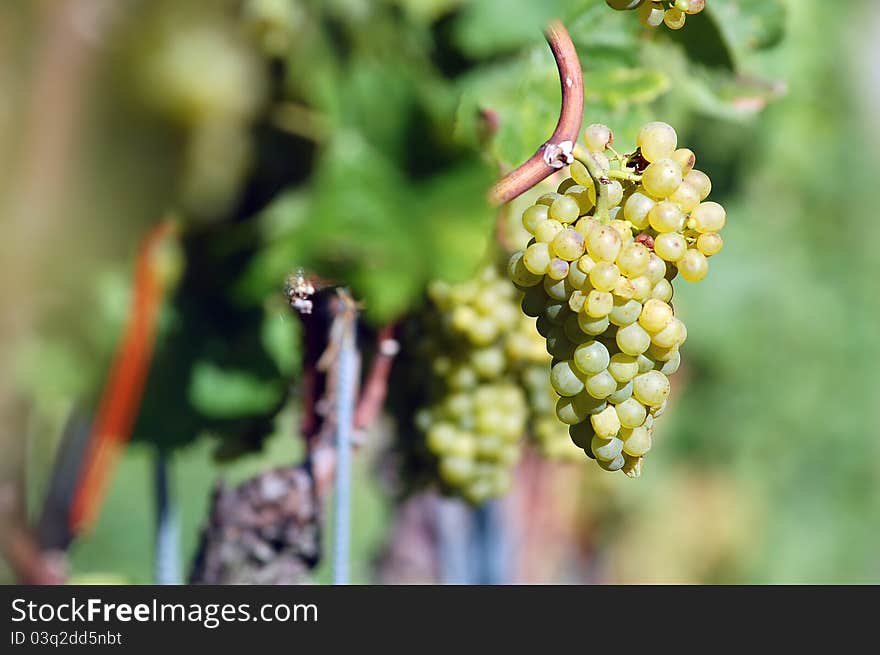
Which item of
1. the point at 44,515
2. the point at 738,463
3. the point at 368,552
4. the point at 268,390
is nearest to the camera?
the point at 268,390

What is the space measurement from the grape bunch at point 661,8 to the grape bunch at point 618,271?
0.19 ft

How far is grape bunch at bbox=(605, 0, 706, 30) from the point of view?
47cm

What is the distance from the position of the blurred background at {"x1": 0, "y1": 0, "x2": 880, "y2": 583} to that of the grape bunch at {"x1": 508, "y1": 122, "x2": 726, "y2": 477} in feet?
0.57

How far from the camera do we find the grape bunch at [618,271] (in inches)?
18.3

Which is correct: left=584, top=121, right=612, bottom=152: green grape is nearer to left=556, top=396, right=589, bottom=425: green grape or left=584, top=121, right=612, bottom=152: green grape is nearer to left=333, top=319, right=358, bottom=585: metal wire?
left=556, top=396, right=589, bottom=425: green grape

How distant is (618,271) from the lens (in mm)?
464

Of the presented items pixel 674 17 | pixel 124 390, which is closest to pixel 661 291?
pixel 674 17

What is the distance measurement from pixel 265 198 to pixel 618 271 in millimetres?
566

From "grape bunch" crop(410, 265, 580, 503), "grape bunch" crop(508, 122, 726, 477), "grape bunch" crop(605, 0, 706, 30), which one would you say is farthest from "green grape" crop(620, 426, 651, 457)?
"grape bunch" crop(410, 265, 580, 503)

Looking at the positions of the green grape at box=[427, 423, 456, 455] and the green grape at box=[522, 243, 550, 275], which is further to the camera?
the green grape at box=[427, 423, 456, 455]
